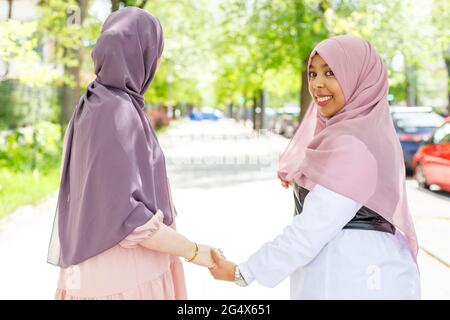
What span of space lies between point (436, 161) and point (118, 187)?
12.1 metres

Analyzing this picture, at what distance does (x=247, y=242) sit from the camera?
872 cm

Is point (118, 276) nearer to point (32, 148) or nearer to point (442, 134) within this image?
point (442, 134)

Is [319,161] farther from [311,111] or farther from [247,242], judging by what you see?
[247,242]

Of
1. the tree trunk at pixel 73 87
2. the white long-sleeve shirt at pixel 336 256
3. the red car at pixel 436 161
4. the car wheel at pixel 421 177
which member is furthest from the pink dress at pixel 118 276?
the tree trunk at pixel 73 87

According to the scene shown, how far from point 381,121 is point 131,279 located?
3.85 feet

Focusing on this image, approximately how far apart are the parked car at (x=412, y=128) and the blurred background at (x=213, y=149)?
3 cm

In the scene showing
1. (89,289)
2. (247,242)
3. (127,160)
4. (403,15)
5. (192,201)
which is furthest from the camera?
(403,15)

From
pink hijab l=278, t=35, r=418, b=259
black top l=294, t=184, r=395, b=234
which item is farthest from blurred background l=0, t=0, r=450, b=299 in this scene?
black top l=294, t=184, r=395, b=234

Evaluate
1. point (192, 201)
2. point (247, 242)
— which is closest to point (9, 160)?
point (192, 201)

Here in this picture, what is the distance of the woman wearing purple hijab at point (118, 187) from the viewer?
2650 millimetres

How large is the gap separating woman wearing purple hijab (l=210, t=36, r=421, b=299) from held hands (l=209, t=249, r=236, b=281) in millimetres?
108

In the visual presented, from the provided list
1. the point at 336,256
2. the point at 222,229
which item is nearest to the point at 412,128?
the point at 222,229

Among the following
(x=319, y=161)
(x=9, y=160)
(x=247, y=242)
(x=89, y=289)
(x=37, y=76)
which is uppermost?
(x=319, y=161)

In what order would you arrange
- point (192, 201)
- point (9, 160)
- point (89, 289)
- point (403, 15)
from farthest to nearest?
1. point (403, 15)
2. point (9, 160)
3. point (192, 201)
4. point (89, 289)
